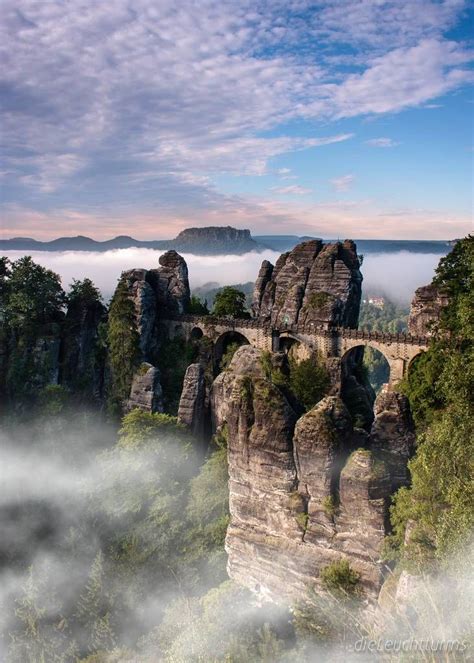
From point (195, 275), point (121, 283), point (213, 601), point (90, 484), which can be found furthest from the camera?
point (195, 275)

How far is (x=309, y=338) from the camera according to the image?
45156mm

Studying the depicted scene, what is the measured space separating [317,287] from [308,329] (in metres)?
4.19

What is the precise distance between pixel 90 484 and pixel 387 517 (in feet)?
65.1

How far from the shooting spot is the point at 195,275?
18388 centimetres

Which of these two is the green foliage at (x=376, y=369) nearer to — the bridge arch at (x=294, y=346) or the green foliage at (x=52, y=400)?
the bridge arch at (x=294, y=346)

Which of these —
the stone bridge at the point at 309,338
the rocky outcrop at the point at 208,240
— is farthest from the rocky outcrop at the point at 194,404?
the rocky outcrop at the point at 208,240

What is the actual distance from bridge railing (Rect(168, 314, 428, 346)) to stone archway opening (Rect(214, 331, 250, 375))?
3.91 ft

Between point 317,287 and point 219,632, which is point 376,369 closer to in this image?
point 317,287

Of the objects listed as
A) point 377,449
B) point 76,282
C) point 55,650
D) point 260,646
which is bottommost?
point 55,650

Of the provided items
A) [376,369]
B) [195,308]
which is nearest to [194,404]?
[195,308]

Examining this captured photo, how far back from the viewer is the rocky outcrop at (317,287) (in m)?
45.4

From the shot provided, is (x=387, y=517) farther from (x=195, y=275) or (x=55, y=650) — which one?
(x=195, y=275)

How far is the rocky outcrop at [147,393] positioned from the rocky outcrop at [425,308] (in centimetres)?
2124

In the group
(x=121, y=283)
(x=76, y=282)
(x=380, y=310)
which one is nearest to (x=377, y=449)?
(x=121, y=283)
